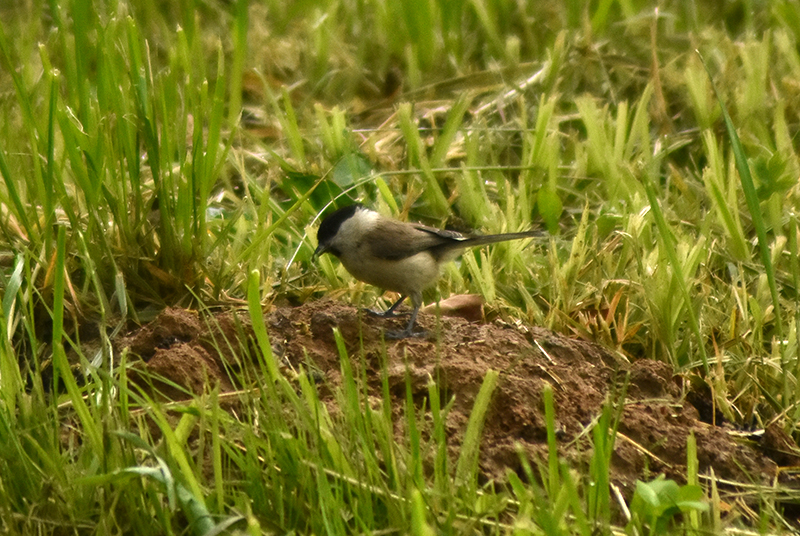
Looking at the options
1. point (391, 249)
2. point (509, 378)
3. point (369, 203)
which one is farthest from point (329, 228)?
point (509, 378)

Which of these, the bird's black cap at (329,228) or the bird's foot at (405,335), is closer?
the bird's foot at (405,335)

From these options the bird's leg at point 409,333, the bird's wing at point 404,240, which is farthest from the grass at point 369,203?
the bird's leg at point 409,333

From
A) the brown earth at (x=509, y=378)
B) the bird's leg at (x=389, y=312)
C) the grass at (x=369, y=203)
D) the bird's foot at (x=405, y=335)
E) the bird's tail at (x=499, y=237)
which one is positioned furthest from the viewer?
the bird's tail at (x=499, y=237)

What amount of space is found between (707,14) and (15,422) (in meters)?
5.57

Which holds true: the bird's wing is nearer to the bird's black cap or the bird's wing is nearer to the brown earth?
the bird's black cap

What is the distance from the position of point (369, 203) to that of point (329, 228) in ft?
2.82

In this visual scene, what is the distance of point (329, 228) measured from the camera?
12.8 ft

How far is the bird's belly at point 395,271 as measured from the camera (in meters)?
3.90

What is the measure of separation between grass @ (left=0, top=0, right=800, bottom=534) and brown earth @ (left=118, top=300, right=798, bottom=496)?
0.11 meters

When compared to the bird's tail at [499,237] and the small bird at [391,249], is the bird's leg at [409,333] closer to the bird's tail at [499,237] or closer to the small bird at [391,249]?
the small bird at [391,249]

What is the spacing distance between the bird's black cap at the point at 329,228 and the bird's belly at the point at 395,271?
103 mm

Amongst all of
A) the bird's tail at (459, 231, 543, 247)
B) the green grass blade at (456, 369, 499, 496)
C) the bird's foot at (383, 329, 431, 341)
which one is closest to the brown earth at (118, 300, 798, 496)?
the bird's foot at (383, 329, 431, 341)

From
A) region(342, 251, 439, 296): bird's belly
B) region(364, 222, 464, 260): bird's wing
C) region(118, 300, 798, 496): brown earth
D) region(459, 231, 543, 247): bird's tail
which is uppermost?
region(364, 222, 464, 260): bird's wing

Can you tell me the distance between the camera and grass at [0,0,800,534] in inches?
93.9
